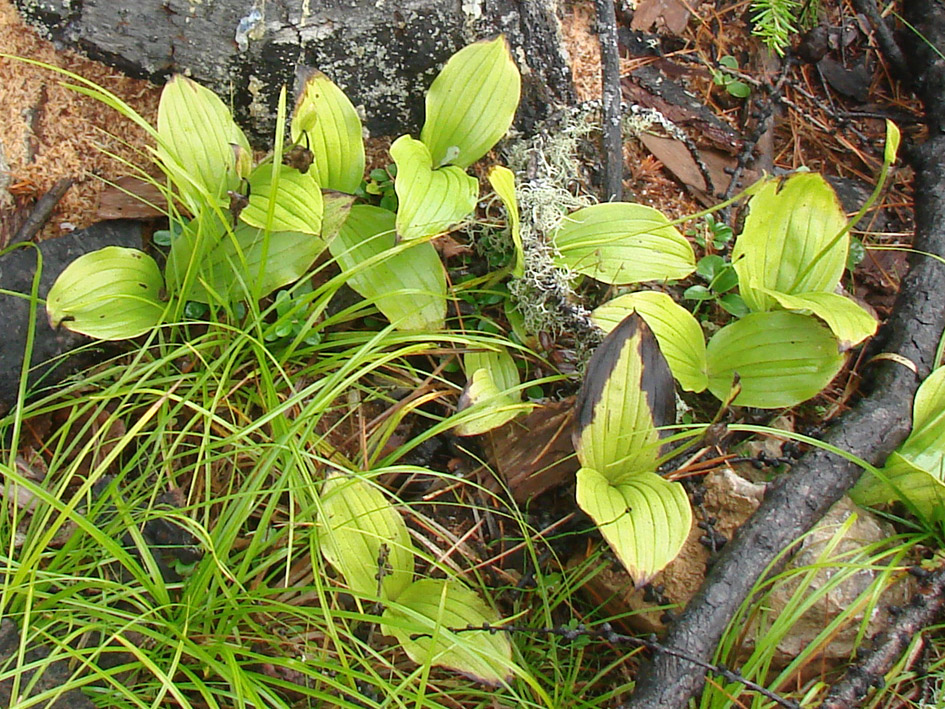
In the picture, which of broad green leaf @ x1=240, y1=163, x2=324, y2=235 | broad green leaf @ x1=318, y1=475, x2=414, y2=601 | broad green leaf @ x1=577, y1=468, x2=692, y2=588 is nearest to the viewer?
broad green leaf @ x1=577, y1=468, x2=692, y2=588

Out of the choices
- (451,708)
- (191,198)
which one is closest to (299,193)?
(191,198)

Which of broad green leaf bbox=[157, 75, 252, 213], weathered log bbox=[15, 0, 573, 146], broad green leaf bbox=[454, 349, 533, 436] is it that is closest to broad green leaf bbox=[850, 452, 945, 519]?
broad green leaf bbox=[454, 349, 533, 436]

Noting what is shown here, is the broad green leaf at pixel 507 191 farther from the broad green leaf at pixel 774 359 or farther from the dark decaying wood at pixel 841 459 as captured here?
the dark decaying wood at pixel 841 459

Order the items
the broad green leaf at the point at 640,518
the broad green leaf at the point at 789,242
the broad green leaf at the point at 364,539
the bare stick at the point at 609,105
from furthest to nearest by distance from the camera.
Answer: the bare stick at the point at 609,105 < the broad green leaf at the point at 789,242 < the broad green leaf at the point at 364,539 < the broad green leaf at the point at 640,518

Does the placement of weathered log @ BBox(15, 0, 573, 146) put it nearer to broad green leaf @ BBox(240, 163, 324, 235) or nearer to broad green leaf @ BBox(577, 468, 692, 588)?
broad green leaf @ BBox(240, 163, 324, 235)

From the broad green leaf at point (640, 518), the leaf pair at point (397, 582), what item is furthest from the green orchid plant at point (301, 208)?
the broad green leaf at point (640, 518)

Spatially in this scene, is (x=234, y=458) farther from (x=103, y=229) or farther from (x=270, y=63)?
(x=270, y=63)
